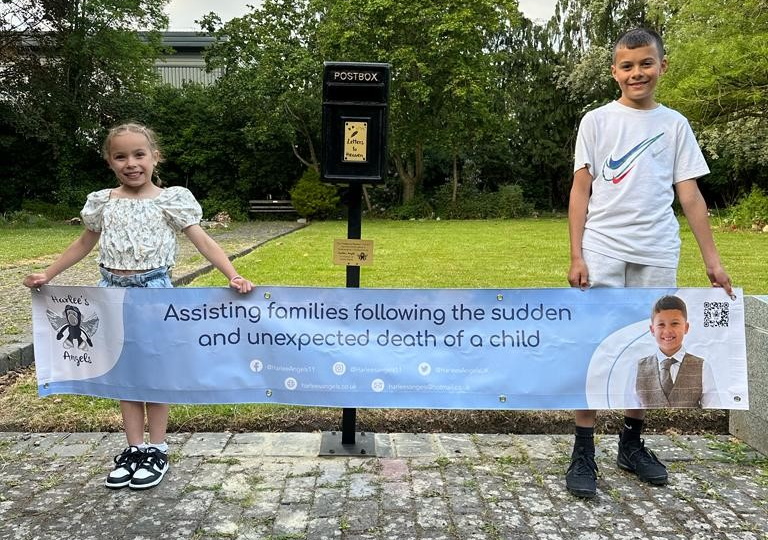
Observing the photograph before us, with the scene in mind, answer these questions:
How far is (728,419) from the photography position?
Result: 12.7 feet

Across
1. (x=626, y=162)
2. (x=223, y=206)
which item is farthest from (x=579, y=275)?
(x=223, y=206)

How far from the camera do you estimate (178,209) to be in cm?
307

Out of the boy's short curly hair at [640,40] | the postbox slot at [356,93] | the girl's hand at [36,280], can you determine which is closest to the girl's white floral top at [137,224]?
the girl's hand at [36,280]

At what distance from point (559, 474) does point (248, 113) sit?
23.3 m

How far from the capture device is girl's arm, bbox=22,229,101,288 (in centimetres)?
311

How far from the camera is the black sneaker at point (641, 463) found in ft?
10.00

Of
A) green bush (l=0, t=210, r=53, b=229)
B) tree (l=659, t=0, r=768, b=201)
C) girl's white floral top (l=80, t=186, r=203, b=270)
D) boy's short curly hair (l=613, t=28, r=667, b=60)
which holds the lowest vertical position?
green bush (l=0, t=210, r=53, b=229)

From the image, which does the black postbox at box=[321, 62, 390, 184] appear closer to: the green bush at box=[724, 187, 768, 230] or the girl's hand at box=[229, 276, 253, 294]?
the girl's hand at box=[229, 276, 253, 294]

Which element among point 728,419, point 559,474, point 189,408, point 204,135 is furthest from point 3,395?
point 204,135

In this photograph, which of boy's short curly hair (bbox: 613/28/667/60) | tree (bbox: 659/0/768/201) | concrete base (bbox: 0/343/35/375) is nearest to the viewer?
boy's short curly hair (bbox: 613/28/667/60)

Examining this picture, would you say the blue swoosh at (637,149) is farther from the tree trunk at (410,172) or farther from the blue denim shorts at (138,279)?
the tree trunk at (410,172)

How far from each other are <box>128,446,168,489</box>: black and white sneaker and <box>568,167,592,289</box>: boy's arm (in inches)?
82.2

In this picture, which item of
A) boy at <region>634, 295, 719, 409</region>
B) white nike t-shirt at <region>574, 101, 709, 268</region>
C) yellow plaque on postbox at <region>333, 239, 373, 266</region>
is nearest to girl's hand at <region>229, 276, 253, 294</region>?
yellow plaque on postbox at <region>333, 239, 373, 266</region>

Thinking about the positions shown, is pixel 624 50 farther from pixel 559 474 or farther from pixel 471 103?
pixel 471 103
